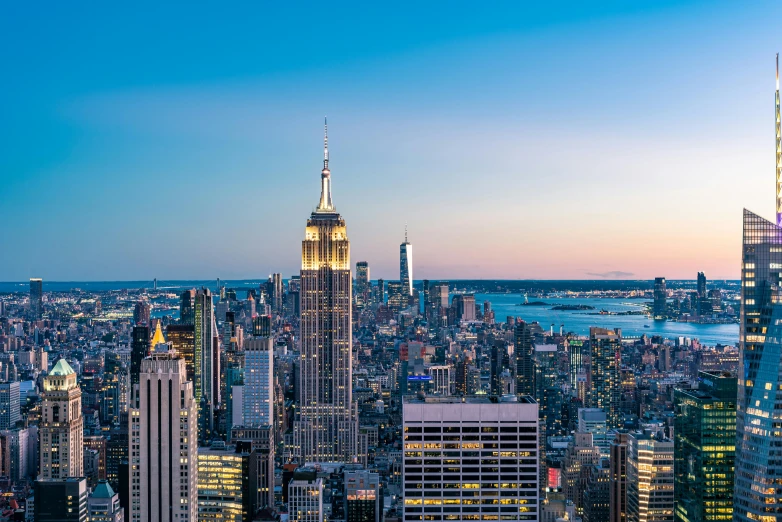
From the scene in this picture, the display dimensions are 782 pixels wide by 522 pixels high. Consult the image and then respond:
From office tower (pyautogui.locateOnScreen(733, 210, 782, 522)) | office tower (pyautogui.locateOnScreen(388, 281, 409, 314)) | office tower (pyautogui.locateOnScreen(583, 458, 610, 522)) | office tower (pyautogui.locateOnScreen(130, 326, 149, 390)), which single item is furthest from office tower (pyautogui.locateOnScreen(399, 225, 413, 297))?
office tower (pyautogui.locateOnScreen(733, 210, 782, 522))

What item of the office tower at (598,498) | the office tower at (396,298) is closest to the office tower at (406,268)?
the office tower at (396,298)

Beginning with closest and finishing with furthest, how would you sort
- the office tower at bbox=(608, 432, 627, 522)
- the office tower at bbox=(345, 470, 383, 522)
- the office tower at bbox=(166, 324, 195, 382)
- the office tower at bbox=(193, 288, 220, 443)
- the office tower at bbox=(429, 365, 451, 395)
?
1. the office tower at bbox=(608, 432, 627, 522)
2. the office tower at bbox=(345, 470, 383, 522)
3. the office tower at bbox=(193, 288, 220, 443)
4. the office tower at bbox=(166, 324, 195, 382)
5. the office tower at bbox=(429, 365, 451, 395)

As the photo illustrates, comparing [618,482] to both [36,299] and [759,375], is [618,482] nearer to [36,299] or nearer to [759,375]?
[759,375]

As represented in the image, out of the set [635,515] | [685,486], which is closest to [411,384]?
[635,515]

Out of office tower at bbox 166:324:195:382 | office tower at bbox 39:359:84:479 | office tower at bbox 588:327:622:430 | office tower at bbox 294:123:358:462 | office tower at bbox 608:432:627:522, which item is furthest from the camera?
office tower at bbox 166:324:195:382

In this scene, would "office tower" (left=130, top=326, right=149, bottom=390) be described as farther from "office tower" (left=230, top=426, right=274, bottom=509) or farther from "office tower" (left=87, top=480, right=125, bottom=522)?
"office tower" (left=87, top=480, right=125, bottom=522)

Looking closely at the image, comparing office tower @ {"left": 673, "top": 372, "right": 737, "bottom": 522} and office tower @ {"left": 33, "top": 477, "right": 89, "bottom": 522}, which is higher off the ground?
office tower @ {"left": 673, "top": 372, "right": 737, "bottom": 522}

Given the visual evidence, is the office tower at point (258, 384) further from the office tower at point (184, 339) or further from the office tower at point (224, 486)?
the office tower at point (224, 486)

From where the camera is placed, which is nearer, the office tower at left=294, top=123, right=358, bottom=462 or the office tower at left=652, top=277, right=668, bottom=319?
the office tower at left=294, top=123, right=358, bottom=462
